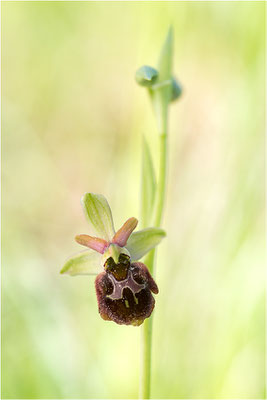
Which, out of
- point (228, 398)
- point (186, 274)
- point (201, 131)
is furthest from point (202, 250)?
point (201, 131)

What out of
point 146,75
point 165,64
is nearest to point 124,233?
point 146,75

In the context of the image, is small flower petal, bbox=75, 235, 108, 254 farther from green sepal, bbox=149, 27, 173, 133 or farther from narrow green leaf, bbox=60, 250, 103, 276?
green sepal, bbox=149, 27, 173, 133

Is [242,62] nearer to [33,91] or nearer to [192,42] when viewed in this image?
[192,42]

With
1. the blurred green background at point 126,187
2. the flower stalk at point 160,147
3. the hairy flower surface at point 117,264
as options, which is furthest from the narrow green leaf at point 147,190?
the blurred green background at point 126,187

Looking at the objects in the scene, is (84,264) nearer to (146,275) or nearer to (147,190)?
(146,275)

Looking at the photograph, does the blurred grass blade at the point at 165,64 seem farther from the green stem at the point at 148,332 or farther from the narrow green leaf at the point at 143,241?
the narrow green leaf at the point at 143,241

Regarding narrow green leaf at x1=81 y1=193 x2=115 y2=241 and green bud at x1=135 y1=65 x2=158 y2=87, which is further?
green bud at x1=135 y1=65 x2=158 y2=87

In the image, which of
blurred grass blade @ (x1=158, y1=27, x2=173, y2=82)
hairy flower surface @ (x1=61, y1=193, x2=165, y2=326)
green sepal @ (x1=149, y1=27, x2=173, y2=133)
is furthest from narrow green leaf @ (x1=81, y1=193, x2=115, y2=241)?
blurred grass blade @ (x1=158, y1=27, x2=173, y2=82)
